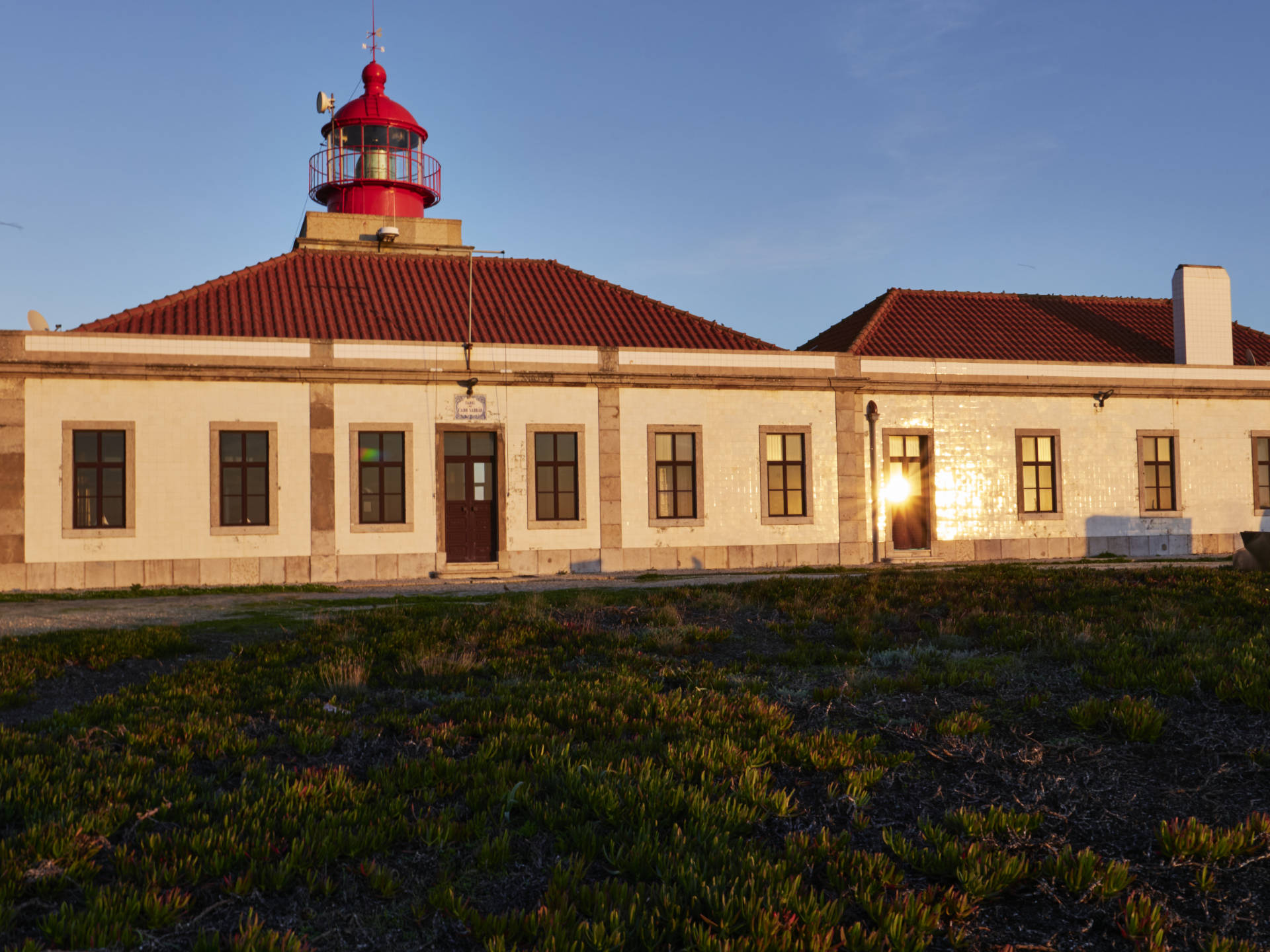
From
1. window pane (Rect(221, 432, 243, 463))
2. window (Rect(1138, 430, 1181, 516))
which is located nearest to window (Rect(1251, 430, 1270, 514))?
window (Rect(1138, 430, 1181, 516))

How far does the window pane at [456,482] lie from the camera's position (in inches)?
785

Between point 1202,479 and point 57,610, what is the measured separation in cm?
2503

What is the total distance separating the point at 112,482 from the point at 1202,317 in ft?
86.7

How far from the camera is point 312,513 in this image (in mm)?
18938

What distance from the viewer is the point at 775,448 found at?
2162cm

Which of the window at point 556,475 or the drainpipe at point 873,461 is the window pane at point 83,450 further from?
the drainpipe at point 873,461

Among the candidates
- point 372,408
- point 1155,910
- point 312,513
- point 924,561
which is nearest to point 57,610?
point 312,513

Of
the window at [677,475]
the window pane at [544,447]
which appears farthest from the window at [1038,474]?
the window pane at [544,447]

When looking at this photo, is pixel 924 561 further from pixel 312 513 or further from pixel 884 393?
pixel 312 513

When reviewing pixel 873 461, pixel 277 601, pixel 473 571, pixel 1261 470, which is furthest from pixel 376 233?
pixel 1261 470

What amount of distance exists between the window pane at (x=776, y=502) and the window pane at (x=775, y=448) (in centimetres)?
71

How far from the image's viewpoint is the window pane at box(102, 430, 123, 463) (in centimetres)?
1825

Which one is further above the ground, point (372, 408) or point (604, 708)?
point (372, 408)

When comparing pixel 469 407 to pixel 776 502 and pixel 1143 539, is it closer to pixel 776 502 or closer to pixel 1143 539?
pixel 776 502
